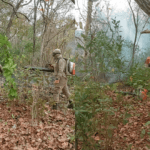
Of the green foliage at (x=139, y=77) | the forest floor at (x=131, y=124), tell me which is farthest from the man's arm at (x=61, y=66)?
the green foliage at (x=139, y=77)

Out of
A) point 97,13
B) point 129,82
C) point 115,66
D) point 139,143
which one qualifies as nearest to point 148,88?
point 129,82

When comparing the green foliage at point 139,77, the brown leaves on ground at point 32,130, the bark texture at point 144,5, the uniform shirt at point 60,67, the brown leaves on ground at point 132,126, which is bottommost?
the brown leaves on ground at point 32,130

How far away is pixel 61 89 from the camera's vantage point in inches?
89.1

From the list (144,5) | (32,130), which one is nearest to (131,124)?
(144,5)

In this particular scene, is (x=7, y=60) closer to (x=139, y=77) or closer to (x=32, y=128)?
(x=32, y=128)

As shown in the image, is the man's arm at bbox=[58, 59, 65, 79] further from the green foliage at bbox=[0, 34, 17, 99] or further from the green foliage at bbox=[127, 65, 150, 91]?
the green foliage at bbox=[127, 65, 150, 91]

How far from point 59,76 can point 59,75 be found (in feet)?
0.09

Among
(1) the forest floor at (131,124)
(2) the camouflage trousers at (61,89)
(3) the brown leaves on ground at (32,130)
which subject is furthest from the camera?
(2) the camouflage trousers at (61,89)

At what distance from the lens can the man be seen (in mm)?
2096

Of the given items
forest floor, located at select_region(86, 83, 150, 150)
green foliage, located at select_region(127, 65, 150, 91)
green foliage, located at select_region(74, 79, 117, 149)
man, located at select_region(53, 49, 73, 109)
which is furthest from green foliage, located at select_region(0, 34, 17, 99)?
green foliage, located at select_region(127, 65, 150, 91)

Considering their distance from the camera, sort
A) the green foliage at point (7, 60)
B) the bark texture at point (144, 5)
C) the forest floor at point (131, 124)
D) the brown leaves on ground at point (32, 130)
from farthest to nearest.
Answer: the green foliage at point (7, 60)
the brown leaves on ground at point (32, 130)
the bark texture at point (144, 5)
the forest floor at point (131, 124)

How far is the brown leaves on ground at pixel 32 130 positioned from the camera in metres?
1.91

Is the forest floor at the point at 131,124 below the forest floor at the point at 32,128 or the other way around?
the other way around

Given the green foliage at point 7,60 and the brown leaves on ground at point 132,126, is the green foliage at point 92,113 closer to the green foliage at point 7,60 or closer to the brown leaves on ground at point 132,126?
the brown leaves on ground at point 132,126
